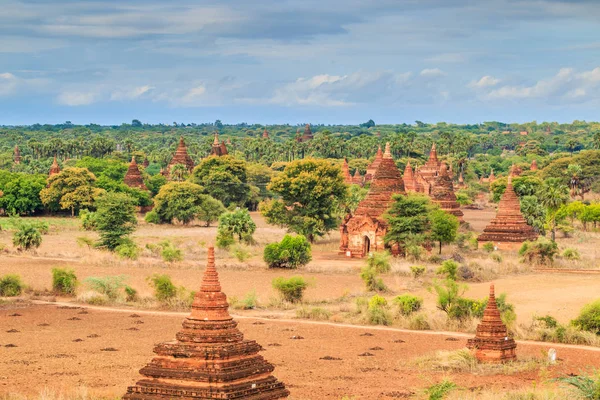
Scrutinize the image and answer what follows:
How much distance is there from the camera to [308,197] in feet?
202

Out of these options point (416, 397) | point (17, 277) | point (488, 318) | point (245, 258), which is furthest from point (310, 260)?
point (416, 397)

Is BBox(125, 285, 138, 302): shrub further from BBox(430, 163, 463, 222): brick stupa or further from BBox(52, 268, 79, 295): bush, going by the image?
BBox(430, 163, 463, 222): brick stupa

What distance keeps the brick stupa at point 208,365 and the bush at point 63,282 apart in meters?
22.1

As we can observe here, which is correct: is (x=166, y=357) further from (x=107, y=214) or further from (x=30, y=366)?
(x=107, y=214)

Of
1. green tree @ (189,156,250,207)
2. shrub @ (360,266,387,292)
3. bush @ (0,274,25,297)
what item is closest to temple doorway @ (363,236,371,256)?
shrub @ (360,266,387,292)

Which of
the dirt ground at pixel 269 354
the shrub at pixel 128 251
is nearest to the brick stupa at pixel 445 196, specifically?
the shrub at pixel 128 251

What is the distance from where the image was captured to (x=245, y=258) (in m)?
52.2

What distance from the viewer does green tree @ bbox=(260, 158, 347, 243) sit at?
61219 mm

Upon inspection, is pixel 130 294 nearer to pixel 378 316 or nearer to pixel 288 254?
pixel 378 316

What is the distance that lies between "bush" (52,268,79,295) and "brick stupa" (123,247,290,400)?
2210 cm

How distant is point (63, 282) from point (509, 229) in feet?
83.0

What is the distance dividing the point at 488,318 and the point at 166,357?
10762 mm

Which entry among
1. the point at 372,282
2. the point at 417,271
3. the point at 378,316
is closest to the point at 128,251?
the point at 417,271

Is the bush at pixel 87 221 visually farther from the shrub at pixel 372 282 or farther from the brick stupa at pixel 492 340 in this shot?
the brick stupa at pixel 492 340
